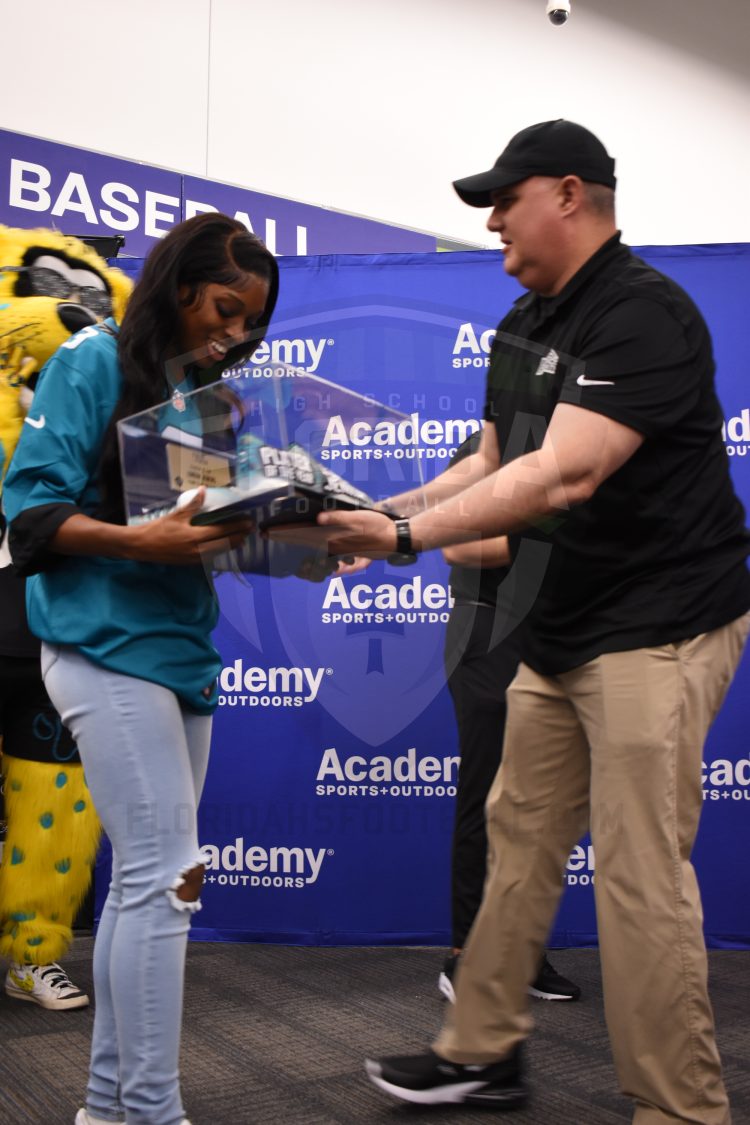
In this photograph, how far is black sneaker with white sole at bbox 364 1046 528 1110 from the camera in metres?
1.60

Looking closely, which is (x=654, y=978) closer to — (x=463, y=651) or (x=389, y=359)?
(x=463, y=651)

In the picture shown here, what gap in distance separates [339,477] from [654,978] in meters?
0.77

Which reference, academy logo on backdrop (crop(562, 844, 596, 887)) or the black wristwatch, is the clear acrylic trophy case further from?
academy logo on backdrop (crop(562, 844, 596, 887))

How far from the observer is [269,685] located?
2.78m

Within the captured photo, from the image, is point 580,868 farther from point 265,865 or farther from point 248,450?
point 248,450

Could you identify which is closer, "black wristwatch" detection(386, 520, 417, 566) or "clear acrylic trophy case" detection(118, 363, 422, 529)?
"clear acrylic trophy case" detection(118, 363, 422, 529)

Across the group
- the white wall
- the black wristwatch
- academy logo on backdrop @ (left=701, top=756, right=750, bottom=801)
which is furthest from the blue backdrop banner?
the white wall

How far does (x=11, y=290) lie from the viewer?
2172 mm

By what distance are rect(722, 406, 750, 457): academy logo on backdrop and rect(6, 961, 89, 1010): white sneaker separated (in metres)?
2.06

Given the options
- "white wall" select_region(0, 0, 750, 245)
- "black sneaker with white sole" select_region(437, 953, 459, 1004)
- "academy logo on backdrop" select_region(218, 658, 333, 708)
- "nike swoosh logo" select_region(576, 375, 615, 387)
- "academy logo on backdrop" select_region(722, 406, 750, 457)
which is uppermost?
"white wall" select_region(0, 0, 750, 245)

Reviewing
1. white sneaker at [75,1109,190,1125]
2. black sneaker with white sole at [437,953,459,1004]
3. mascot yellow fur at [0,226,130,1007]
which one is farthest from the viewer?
black sneaker with white sole at [437,953,459,1004]

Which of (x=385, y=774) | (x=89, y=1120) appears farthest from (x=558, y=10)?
(x=89, y=1120)

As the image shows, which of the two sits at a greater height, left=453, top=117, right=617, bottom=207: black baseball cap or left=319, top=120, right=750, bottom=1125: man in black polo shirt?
left=453, top=117, right=617, bottom=207: black baseball cap

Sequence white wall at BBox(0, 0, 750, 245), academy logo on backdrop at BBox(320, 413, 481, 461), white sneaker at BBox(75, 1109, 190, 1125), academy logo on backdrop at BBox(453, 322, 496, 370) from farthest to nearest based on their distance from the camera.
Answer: white wall at BBox(0, 0, 750, 245) → academy logo on backdrop at BBox(453, 322, 496, 370) → academy logo on backdrop at BBox(320, 413, 481, 461) → white sneaker at BBox(75, 1109, 190, 1125)
